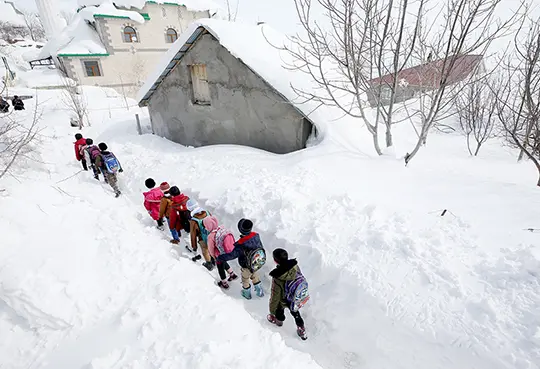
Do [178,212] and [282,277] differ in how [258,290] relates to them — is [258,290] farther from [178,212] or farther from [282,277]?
[178,212]

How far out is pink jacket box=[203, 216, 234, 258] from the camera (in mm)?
4031

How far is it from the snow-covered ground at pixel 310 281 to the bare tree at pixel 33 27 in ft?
191

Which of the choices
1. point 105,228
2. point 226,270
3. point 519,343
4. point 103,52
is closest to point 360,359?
point 519,343

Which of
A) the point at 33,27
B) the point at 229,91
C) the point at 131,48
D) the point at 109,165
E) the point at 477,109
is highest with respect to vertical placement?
the point at 33,27

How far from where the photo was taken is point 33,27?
48.0 metres

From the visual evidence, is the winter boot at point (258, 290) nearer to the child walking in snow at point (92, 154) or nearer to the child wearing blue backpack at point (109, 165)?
the child wearing blue backpack at point (109, 165)

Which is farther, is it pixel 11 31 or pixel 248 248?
pixel 11 31

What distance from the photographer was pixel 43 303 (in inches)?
130

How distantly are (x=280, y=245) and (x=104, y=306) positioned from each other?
107 inches

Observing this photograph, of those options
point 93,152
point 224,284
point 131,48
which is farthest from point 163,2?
point 224,284

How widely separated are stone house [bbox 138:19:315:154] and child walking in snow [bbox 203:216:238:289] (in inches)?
162

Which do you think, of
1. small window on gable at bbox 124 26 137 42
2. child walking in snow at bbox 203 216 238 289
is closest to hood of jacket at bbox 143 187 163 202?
child walking in snow at bbox 203 216 238 289

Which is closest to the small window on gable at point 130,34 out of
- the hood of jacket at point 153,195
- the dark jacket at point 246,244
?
the hood of jacket at point 153,195

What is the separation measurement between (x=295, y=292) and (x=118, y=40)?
26.6 metres
